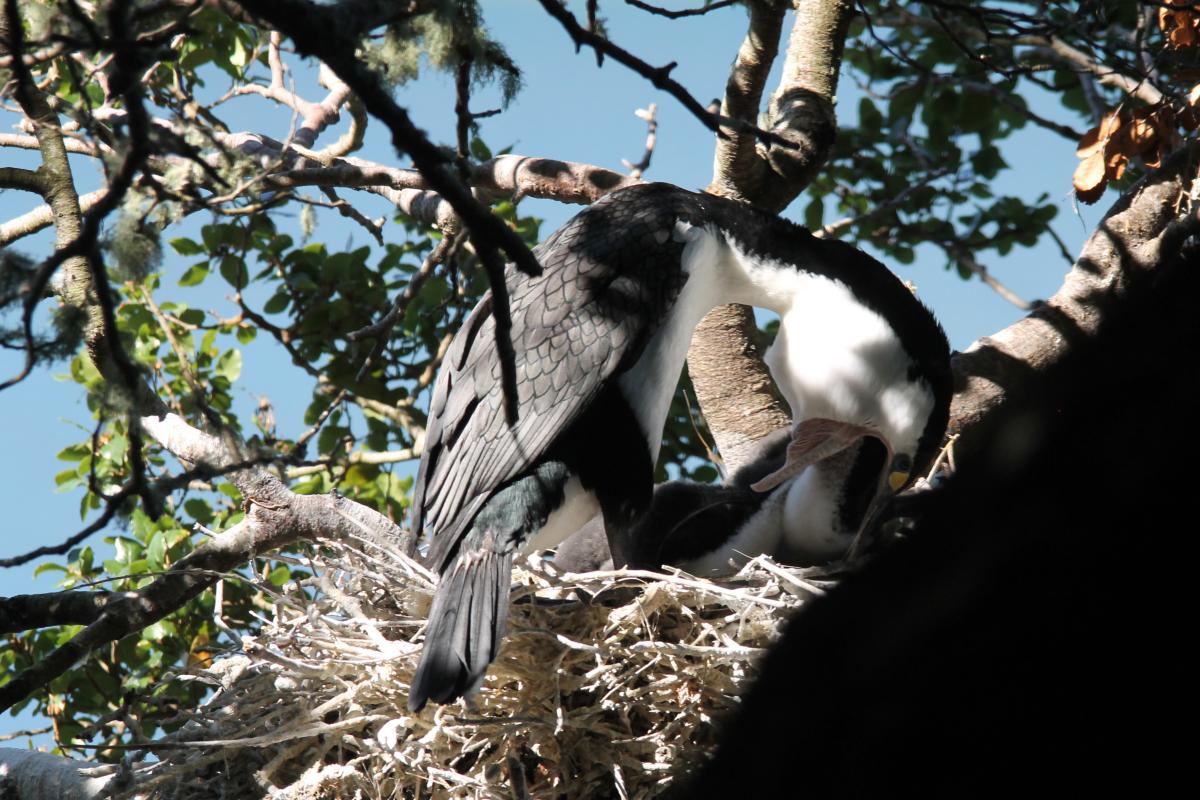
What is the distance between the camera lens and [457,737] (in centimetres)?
290

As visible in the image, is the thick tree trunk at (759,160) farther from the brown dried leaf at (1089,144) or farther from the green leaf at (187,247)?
the green leaf at (187,247)

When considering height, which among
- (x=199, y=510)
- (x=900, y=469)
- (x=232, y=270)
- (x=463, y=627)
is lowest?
(x=463, y=627)

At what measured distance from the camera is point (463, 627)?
289cm

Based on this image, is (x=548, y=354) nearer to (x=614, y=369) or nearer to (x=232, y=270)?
(x=614, y=369)

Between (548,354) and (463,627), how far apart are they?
80cm

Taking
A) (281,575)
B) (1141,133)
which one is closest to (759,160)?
(1141,133)

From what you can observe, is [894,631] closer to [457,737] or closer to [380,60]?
[380,60]

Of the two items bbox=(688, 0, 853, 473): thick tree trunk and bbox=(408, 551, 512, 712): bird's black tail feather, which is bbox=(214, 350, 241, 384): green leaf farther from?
bbox=(408, 551, 512, 712): bird's black tail feather

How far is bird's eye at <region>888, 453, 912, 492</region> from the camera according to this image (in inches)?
148

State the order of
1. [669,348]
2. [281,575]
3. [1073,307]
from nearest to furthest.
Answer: [669,348] → [1073,307] → [281,575]

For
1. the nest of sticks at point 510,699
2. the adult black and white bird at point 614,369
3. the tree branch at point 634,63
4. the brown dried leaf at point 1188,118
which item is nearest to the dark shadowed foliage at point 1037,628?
the tree branch at point 634,63

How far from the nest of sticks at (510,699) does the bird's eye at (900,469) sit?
0.59 metres

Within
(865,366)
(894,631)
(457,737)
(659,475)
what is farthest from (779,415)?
(894,631)

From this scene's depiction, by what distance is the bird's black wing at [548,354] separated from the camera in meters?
3.30
